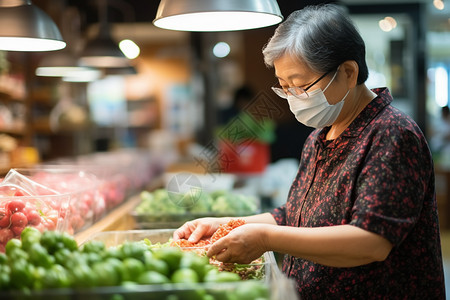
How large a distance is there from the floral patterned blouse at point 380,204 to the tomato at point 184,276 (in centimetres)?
57

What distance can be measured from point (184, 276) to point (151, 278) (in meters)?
0.09

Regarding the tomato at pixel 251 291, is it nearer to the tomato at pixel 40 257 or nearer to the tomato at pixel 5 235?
the tomato at pixel 40 257

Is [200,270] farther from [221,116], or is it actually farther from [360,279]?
[221,116]

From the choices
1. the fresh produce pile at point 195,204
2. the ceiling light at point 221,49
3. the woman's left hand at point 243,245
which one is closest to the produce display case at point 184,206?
the fresh produce pile at point 195,204

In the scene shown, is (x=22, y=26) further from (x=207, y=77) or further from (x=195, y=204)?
(x=207, y=77)

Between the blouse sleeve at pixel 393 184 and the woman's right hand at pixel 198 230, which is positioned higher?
the blouse sleeve at pixel 393 184

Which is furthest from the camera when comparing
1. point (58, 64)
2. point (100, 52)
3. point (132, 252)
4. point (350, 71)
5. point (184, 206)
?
point (100, 52)

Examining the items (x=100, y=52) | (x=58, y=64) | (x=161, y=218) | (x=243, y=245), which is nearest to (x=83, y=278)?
(x=243, y=245)

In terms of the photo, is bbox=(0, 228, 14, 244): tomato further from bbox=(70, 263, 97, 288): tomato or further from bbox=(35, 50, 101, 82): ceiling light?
bbox=(35, 50, 101, 82): ceiling light

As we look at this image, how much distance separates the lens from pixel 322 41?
6.07 ft

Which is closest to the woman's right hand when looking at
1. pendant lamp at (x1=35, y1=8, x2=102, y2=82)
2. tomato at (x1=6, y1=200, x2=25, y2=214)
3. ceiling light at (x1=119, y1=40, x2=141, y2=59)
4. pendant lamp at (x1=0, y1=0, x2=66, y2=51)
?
tomato at (x1=6, y1=200, x2=25, y2=214)

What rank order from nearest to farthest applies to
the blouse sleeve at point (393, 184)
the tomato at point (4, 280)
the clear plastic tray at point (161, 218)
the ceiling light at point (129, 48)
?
1. the tomato at point (4, 280)
2. the blouse sleeve at point (393, 184)
3. the clear plastic tray at point (161, 218)
4. the ceiling light at point (129, 48)

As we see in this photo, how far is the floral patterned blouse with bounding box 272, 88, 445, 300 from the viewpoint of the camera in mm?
1654

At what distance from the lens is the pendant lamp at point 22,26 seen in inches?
86.7
